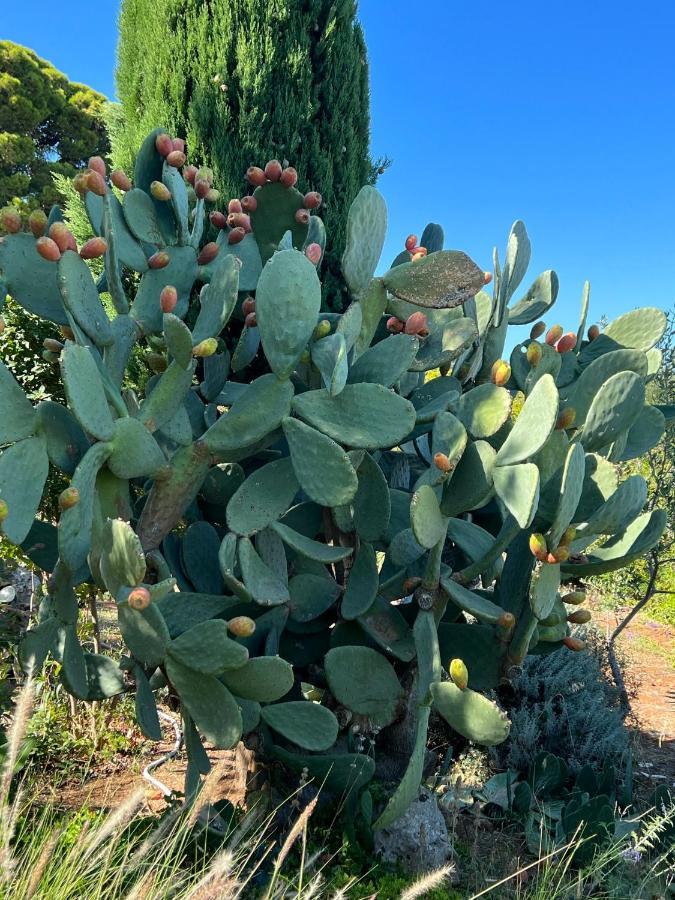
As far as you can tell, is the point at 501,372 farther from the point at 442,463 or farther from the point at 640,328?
the point at 640,328

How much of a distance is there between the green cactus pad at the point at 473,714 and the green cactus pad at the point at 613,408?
24.7 inches

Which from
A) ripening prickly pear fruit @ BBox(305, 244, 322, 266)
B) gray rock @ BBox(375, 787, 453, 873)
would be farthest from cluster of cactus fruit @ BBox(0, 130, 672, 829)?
gray rock @ BBox(375, 787, 453, 873)

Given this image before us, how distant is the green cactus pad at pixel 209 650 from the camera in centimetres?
146

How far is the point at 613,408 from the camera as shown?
5.28 ft

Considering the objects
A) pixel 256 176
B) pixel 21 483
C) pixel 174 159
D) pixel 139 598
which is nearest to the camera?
pixel 139 598

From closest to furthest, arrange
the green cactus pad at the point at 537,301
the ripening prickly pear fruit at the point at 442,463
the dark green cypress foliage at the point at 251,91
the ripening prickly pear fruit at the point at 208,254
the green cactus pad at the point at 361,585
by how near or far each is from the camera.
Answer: the ripening prickly pear fruit at the point at 442,463, the green cactus pad at the point at 361,585, the ripening prickly pear fruit at the point at 208,254, the green cactus pad at the point at 537,301, the dark green cypress foliage at the point at 251,91

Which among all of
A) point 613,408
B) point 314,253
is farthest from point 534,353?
point 314,253

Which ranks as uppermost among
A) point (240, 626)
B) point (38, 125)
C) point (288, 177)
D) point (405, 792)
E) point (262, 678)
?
point (38, 125)

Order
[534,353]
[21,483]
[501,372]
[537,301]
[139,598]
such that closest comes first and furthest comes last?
[139,598], [21,483], [501,372], [534,353], [537,301]

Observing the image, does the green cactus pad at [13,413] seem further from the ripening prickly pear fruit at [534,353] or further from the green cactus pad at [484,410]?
the ripening prickly pear fruit at [534,353]

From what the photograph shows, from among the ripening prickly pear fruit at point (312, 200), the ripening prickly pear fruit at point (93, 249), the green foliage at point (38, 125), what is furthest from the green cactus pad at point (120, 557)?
the green foliage at point (38, 125)

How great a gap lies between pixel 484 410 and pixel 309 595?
0.64m

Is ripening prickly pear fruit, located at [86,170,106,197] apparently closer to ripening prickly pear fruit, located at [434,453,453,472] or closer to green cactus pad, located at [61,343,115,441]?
green cactus pad, located at [61,343,115,441]

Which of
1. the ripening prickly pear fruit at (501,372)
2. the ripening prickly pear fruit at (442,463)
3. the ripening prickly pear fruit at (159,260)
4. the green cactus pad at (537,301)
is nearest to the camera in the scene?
the ripening prickly pear fruit at (442,463)
